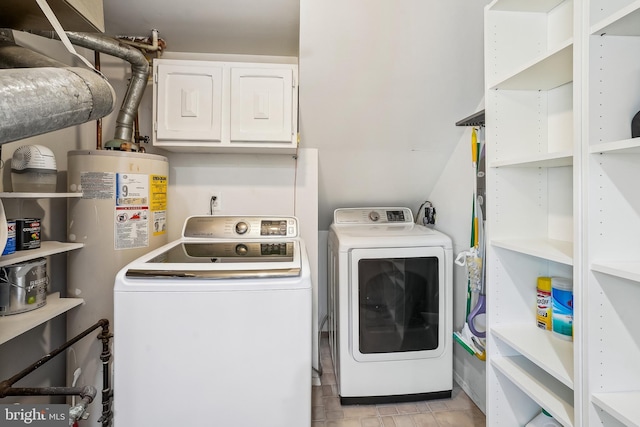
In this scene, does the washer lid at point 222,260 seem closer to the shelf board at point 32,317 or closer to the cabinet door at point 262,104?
the shelf board at point 32,317

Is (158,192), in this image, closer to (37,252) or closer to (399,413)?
(37,252)

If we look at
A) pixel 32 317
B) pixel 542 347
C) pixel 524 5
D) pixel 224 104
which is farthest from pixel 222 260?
pixel 524 5

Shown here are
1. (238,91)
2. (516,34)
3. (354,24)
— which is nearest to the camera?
(516,34)

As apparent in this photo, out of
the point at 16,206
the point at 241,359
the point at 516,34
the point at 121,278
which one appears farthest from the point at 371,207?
the point at 16,206

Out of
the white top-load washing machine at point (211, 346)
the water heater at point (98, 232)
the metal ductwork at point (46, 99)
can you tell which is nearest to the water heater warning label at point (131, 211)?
the water heater at point (98, 232)

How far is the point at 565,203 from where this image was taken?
1323mm

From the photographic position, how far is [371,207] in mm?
2672

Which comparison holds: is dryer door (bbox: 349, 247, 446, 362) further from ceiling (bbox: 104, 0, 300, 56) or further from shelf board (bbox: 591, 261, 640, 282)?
ceiling (bbox: 104, 0, 300, 56)

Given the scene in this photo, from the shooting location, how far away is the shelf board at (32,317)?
1181 millimetres

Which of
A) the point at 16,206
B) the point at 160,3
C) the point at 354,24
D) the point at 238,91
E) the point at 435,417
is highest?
the point at 160,3

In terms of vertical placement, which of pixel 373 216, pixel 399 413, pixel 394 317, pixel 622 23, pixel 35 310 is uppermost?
pixel 622 23

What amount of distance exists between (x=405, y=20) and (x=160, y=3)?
1313mm

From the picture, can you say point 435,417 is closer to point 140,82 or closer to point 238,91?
point 238,91

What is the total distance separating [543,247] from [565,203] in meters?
0.29
